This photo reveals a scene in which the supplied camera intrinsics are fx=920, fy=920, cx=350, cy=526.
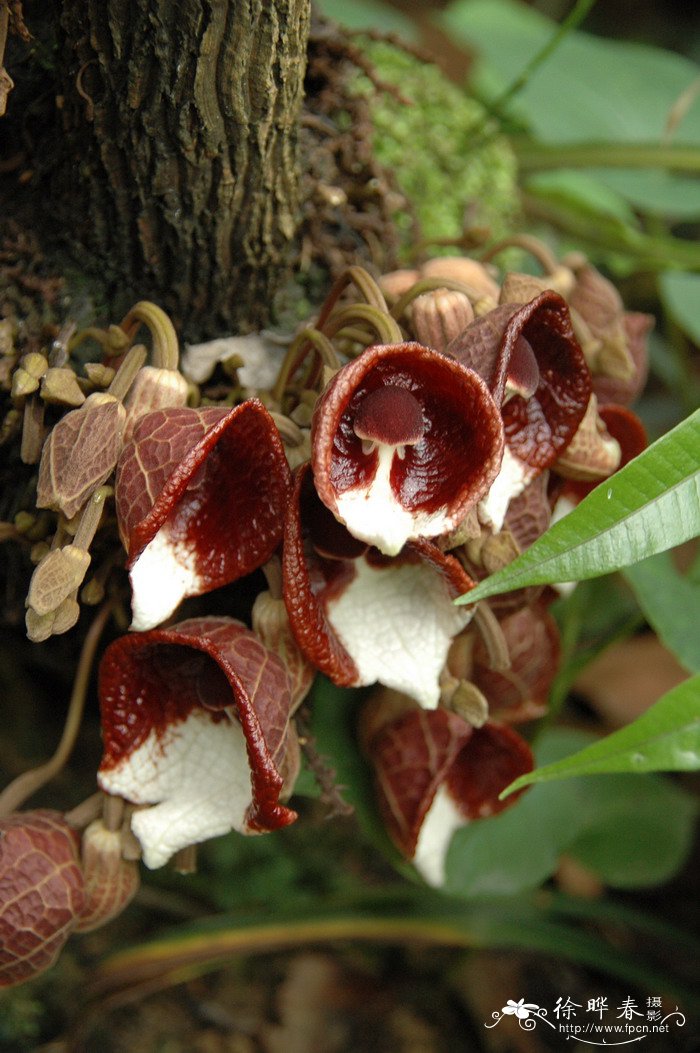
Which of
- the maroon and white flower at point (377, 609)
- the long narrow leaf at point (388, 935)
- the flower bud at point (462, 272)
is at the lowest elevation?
the long narrow leaf at point (388, 935)

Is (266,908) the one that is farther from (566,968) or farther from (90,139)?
(90,139)

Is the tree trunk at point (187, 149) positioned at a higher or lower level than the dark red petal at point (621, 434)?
higher

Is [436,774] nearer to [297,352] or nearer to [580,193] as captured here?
[297,352]

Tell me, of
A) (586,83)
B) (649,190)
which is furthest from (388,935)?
(586,83)

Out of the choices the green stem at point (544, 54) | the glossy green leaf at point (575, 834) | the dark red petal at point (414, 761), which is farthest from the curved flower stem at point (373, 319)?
the green stem at point (544, 54)

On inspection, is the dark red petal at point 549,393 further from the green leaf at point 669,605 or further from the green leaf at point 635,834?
the green leaf at point 635,834

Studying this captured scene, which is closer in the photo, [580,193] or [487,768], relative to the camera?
[487,768]
